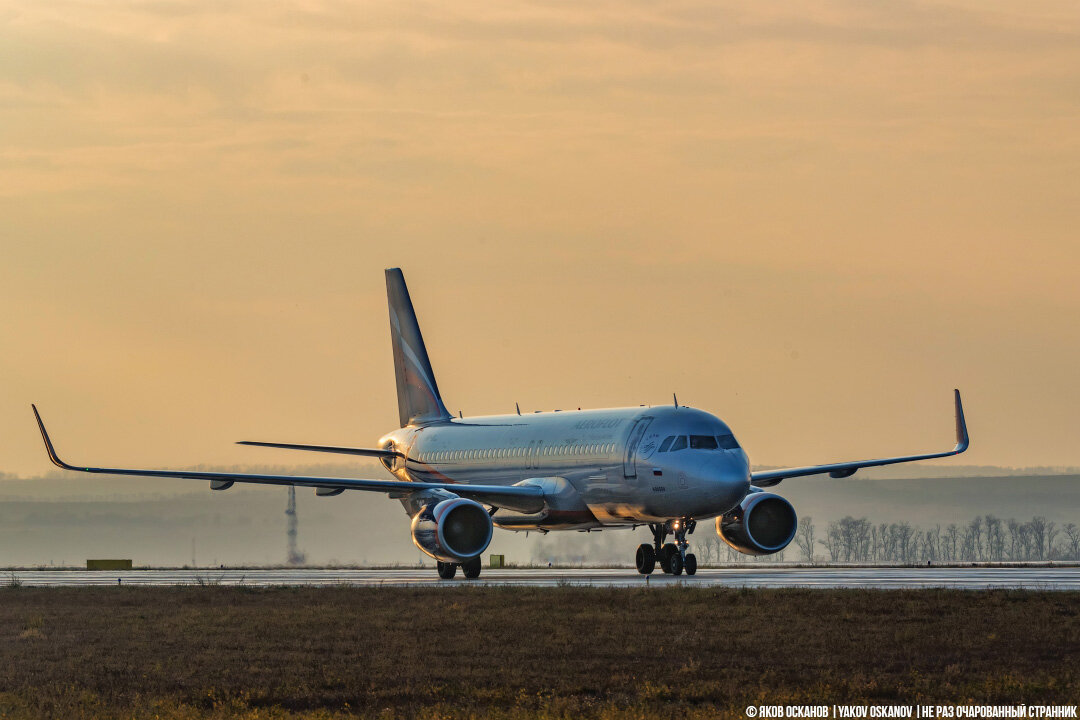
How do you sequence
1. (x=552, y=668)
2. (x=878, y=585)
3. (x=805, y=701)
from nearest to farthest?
1. (x=805, y=701)
2. (x=552, y=668)
3. (x=878, y=585)

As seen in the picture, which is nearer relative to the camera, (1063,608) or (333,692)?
(333,692)

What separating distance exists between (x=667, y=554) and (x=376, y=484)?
930 centimetres

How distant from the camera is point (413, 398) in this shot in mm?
61438

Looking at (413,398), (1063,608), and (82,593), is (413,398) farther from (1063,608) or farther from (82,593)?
(1063,608)

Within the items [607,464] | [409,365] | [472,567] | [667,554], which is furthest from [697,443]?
[409,365]

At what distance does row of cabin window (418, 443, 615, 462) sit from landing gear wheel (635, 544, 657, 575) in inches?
133

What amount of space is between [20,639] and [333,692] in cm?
1021

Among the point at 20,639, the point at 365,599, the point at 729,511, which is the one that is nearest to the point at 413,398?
the point at 729,511

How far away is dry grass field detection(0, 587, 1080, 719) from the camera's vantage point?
19.3 m

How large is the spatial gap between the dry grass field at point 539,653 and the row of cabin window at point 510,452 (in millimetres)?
11125

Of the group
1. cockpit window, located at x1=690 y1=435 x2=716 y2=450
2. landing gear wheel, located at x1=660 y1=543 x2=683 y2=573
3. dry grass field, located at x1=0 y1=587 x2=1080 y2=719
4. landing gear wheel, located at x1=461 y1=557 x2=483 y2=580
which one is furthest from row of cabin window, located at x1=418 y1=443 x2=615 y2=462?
dry grass field, located at x1=0 y1=587 x2=1080 y2=719

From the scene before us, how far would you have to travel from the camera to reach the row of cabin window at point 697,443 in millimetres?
43875

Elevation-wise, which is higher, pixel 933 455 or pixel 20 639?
pixel 933 455

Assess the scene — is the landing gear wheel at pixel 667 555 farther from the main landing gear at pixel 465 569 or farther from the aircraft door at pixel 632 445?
the main landing gear at pixel 465 569
